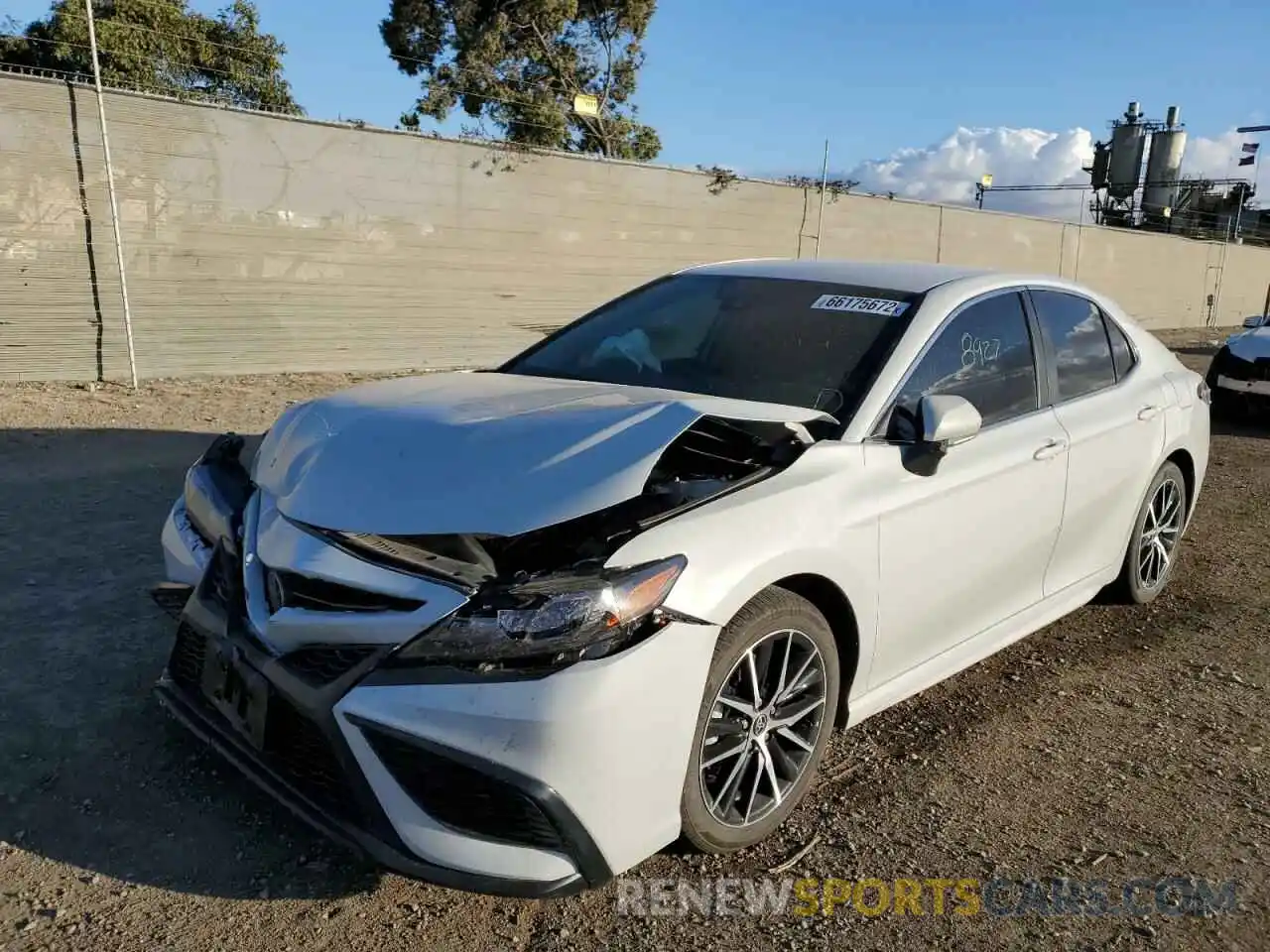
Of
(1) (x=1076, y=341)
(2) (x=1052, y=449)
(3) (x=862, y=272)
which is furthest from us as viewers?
(1) (x=1076, y=341)

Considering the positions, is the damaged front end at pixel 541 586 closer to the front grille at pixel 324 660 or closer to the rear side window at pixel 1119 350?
the front grille at pixel 324 660

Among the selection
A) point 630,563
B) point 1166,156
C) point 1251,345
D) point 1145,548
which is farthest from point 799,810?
point 1166,156

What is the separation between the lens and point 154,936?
2.36m

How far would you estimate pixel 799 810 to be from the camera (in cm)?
305

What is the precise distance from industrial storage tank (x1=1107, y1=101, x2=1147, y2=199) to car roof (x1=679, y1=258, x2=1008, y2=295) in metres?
49.8

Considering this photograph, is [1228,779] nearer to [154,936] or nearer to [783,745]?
[783,745]

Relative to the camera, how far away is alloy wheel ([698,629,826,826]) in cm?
265

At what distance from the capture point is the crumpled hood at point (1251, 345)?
10078 mm

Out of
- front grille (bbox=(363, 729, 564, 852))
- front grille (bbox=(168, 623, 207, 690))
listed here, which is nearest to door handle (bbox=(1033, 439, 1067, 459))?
front grille (bbox=(363, 729, 564, 852))

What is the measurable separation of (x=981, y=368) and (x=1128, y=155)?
51.3m

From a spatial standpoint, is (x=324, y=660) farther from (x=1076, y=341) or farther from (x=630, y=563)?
(x=1076, y=341)

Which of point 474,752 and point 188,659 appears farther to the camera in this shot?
point 188,659

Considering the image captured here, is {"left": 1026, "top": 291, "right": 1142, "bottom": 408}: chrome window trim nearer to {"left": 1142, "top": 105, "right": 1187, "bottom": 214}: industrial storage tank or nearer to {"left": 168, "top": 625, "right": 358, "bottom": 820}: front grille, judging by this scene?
{"left": 168, "top": 625, "right": 358, "bottom": 820}: front grille

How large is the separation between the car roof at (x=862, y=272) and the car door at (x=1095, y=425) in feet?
1.50
